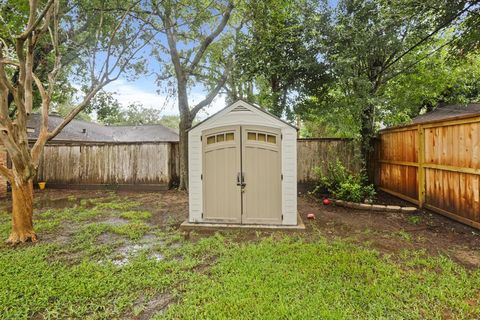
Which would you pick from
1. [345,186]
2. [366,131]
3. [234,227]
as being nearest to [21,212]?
[234,227]

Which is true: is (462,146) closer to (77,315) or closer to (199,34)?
(77,315)

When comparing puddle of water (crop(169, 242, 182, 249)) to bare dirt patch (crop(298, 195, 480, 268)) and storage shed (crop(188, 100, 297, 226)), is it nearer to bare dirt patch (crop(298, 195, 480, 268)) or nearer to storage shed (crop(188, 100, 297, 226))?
storage shed (crop(188, 100, 297, 226))

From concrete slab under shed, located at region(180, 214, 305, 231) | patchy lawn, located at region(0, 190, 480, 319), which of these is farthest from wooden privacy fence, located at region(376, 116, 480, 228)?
concrete slab under shed, located at region(180, 214, 305, 231)

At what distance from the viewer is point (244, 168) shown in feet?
16.1

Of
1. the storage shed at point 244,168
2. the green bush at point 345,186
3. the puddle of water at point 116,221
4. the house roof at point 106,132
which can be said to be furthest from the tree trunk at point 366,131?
the house roof at point 106,132

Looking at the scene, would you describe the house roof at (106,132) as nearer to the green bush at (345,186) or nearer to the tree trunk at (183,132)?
the tree trunk at (183,132)

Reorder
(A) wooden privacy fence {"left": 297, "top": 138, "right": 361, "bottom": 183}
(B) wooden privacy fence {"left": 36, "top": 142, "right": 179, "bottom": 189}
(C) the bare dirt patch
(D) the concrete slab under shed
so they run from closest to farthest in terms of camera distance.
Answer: (C) the bare dirt patch
(D) the concrete slab under shed
(A) wooden privacy fence {"left": 297, "top": 138, "right": 361, "bottom": 183}
(B) wooden privacy fence {"left": 36, "top": 142, "right": 179, "bottom": 189}

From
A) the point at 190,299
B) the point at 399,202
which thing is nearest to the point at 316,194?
the point at 399,202

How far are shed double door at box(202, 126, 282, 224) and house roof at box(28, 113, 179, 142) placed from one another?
1556 cm

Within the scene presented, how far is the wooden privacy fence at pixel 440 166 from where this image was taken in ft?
14.8

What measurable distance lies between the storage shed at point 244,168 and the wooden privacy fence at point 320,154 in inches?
159

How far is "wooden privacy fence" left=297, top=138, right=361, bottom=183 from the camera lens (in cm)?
862

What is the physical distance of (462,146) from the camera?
186 inches

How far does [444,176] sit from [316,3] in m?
6.36
